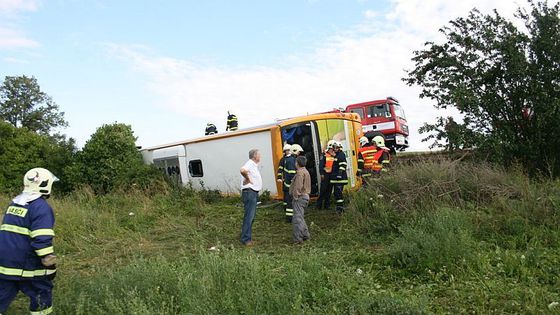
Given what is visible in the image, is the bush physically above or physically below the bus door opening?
below

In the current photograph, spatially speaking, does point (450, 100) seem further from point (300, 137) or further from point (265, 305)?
point (265, 305)

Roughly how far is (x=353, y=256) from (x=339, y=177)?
353 cm

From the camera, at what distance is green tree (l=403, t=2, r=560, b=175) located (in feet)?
32.5

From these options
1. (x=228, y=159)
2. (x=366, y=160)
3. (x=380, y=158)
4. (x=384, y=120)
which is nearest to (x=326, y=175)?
(x=366, y=160)

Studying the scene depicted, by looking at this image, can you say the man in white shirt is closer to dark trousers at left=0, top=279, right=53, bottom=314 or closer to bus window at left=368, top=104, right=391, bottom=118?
dark trousers at left=0, top=279, right=53, bottom=314

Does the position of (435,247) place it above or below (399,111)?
below

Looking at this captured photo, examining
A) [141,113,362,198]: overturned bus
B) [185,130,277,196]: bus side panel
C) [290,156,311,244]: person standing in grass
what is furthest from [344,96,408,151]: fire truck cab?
[290,156,311,244]: person standing in grass

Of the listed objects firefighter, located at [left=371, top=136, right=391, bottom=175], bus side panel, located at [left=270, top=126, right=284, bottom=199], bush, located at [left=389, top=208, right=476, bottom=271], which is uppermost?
bus side panel, located at [left=270, top=126, right=284, bottom=199]

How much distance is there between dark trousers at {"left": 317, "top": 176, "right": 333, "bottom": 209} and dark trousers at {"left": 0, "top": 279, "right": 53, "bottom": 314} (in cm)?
668

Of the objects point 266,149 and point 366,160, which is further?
point 266,149

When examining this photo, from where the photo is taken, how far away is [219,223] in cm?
990

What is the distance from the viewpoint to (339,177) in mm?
9703

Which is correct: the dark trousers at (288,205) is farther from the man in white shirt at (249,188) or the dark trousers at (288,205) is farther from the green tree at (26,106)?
the green tree at (26,106)

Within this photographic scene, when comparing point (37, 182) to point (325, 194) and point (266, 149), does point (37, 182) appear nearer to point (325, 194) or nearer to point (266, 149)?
point (325, 194)
